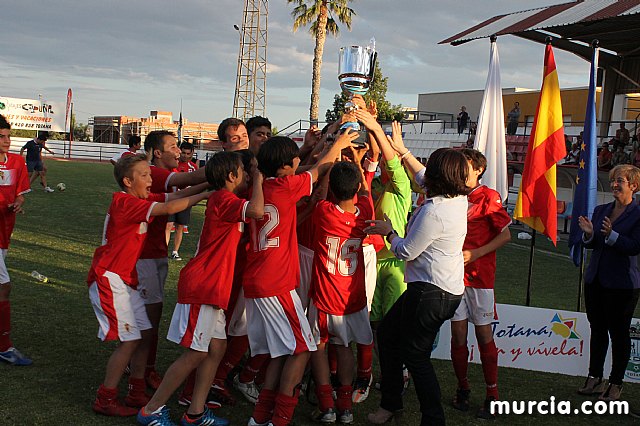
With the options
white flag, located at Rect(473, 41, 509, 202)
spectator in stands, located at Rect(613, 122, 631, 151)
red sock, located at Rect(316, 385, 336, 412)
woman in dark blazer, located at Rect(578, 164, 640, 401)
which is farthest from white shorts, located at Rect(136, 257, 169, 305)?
spectator in stands, located at Rect(613, 122, 631, 151)

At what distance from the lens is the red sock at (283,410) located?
13.5 feet

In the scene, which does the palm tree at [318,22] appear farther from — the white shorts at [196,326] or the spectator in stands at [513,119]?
the white shorts at [196,326]

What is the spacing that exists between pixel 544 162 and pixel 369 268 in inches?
107

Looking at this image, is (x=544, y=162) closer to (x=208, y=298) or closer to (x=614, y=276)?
(x=614, y=276)

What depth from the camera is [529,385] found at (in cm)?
561

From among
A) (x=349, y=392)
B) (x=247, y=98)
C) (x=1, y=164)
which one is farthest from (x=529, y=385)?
(x=247, y=98)

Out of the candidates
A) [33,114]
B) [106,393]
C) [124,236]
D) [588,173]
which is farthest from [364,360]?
[33,114]

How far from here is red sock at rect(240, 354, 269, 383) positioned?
193 inches

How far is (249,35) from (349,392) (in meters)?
55.3

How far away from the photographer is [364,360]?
16.0 ft

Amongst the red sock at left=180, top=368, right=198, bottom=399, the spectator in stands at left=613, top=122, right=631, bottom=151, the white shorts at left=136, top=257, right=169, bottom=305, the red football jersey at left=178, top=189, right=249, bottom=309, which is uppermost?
the spectator in stands at left=613, top=122, right=631, bottom=151

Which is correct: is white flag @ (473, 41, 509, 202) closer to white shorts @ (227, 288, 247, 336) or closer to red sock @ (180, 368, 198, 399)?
white shorts @ (227, 288, 247, 336)

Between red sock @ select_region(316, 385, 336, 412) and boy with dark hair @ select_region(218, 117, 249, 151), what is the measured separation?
6.53 feet

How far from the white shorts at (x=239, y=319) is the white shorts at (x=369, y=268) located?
3.03 feet
